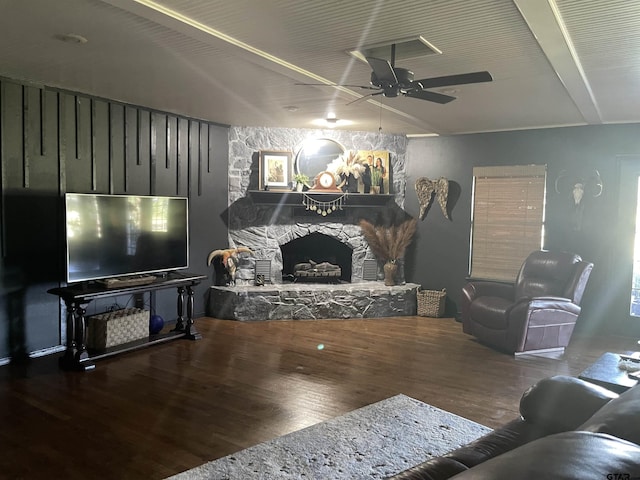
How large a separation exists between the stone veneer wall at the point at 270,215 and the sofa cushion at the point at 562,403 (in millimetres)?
4968

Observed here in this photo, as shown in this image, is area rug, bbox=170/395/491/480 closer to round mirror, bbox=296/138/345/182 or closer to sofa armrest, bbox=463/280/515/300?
sofa armrest, bbox=463/280/515/300

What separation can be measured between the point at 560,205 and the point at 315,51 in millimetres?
4160

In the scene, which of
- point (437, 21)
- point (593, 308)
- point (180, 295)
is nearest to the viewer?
point (437, 21)

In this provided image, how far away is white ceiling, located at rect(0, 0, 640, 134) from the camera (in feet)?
9.18

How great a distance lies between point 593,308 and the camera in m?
6.16

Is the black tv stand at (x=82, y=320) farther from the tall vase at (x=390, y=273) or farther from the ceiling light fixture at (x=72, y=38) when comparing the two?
the tall vase at (x=390, y=273)

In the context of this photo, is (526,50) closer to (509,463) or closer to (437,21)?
(437,21)

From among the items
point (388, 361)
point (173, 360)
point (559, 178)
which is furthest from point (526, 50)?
point (173, 360)

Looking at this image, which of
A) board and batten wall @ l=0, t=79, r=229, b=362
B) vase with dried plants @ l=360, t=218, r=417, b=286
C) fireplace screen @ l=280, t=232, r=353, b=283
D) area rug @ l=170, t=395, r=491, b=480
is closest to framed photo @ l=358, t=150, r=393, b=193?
vase with dried plants @ l=360, t=218, r=417, b=286

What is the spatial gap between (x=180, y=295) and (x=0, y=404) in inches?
83.3

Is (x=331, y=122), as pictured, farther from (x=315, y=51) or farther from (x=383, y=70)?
(x=383, y=70)

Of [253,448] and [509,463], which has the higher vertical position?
[509,463]

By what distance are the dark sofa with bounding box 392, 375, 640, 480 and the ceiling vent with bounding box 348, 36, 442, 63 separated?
2229 mm

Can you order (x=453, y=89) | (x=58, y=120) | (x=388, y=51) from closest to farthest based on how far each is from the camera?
1. (x=388, y=51)
2. (x=453, y=89)
3. (x=58, y=120)
